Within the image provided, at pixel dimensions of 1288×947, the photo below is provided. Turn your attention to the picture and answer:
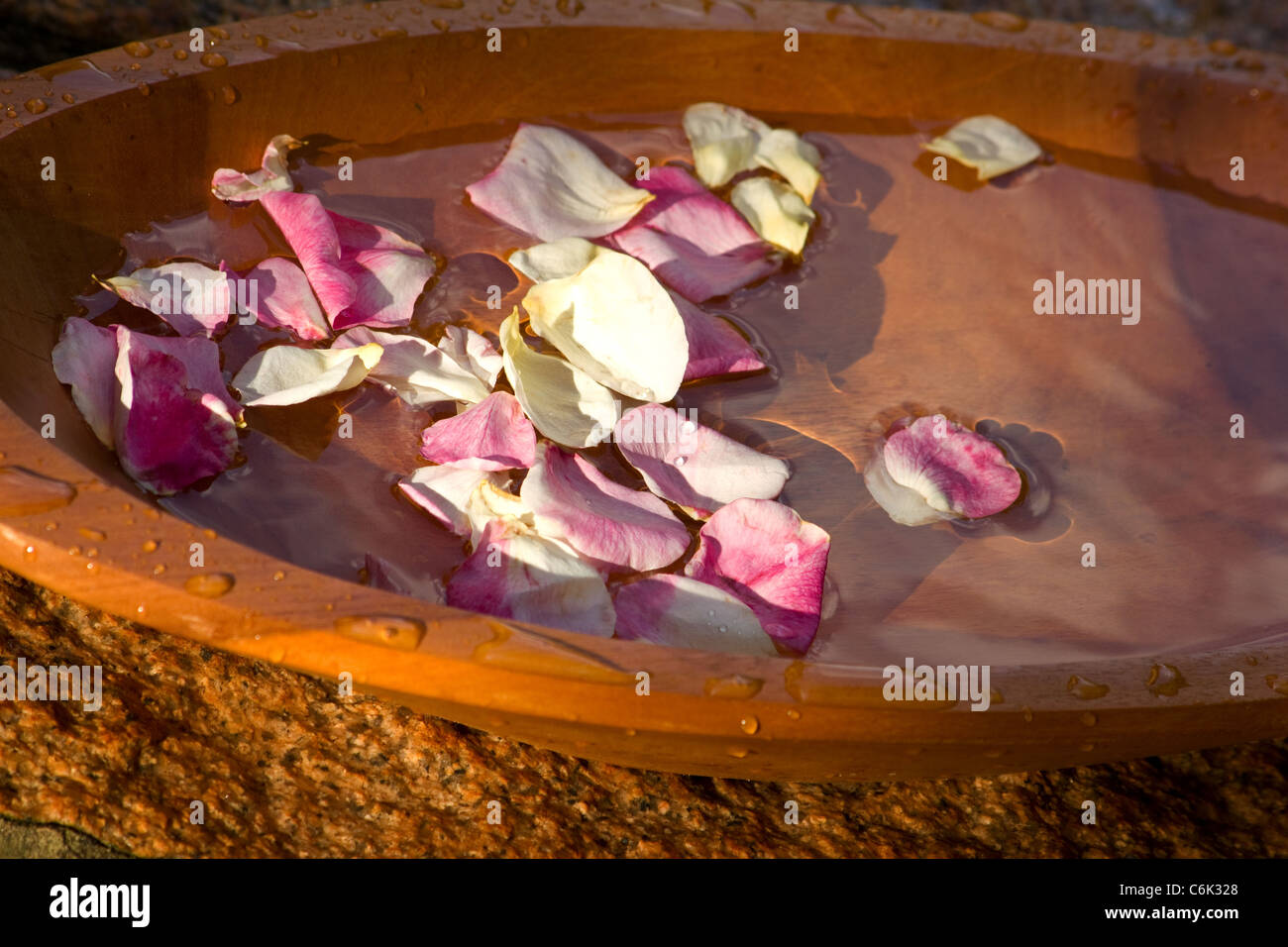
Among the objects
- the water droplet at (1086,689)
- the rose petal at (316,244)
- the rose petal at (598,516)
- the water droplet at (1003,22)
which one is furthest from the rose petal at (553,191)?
the water droplet at (1086,689)

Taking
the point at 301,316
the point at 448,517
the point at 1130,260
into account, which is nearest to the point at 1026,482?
the point at 1130,260

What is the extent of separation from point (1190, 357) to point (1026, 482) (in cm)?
18

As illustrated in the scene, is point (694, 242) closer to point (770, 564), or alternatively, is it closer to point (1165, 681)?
point (770, 564)

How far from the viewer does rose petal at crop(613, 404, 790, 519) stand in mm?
607

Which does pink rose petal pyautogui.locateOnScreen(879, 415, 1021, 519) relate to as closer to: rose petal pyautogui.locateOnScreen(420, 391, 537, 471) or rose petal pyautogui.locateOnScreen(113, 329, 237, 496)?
rose petal pyautogui.locateOnScreen(420, 391, 537, 471)

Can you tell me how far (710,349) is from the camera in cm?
68

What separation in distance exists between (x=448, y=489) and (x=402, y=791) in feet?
0.52

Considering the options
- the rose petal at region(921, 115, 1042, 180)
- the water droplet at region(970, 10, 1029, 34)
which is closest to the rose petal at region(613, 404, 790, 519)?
the rose petal at region(921, 115, 1042, 180)

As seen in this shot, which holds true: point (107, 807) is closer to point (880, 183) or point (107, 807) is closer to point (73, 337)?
point (73, 337)

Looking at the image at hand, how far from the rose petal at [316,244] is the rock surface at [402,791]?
22cm

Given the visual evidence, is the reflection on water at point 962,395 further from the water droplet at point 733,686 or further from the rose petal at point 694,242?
the water droplet at point 733,686

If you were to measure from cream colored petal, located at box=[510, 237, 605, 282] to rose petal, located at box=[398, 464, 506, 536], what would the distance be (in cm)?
17

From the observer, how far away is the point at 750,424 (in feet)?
2.21

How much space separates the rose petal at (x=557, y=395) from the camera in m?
0.61
